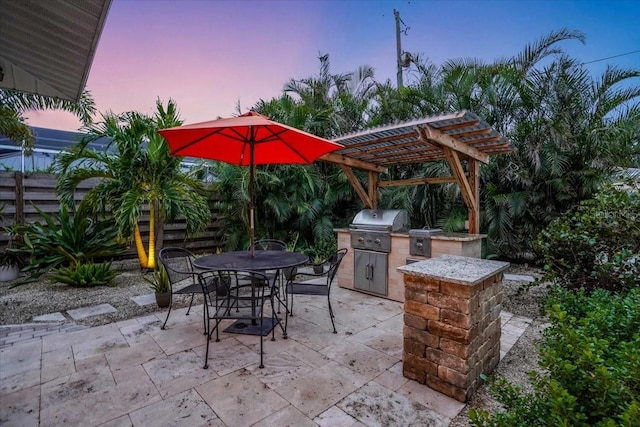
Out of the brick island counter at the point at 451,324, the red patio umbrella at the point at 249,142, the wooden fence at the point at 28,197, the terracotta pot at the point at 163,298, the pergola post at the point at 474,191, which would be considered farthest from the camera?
the wooden fence at the point at 28,197

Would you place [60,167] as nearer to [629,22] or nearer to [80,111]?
[80,111]

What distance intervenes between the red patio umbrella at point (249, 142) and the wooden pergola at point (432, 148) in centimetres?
75

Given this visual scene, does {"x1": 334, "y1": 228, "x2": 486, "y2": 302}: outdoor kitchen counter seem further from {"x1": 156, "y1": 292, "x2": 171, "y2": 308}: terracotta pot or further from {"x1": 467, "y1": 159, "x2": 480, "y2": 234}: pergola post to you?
{"x1": 156, "y1": 292, "x2": 171, "y2": 308}: terracotta pot

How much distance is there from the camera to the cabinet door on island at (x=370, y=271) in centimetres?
429

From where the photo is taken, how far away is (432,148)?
13.9 feet

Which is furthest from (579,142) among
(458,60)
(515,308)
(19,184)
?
(19,184)

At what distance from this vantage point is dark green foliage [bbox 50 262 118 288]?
4633 mm

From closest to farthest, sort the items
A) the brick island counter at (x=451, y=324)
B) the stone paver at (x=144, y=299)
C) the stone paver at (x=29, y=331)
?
the brick island counter at (x=451, y=324) → the stone paver at (x=29, y=331) → the stone paver at (x=144, y=299)

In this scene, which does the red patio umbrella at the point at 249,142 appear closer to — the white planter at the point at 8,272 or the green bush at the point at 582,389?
the green bush at the point at 582,389

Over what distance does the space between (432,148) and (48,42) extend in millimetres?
4057

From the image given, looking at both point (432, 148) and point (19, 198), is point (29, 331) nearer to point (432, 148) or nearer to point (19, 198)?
point (19, 198)

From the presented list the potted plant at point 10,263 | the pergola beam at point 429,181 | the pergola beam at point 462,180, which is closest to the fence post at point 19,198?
the potted plant at point 10,263

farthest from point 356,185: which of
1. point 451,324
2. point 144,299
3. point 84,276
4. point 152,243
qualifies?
point 84,276

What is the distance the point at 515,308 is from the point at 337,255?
2359 millimetres
